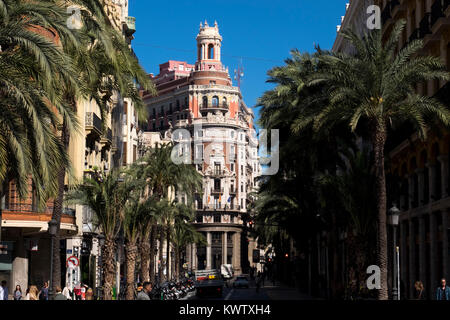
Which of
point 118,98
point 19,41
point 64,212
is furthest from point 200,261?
point 19,41

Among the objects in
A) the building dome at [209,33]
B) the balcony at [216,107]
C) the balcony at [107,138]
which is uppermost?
the building dome at [209,33]

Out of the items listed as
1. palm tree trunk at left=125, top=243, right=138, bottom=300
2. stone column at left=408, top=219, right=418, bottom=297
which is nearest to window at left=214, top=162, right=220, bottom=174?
palm tree trunk at left=125, top=243, right=138, bottom=300

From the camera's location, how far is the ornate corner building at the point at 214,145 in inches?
6230

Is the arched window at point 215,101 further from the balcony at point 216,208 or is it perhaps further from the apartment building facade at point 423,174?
the apartment building facade at point 423,174

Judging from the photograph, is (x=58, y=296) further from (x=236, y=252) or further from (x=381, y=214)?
(x=236, y=252)

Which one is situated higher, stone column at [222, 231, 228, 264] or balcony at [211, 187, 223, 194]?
balcony at [211, 187, 223, 194]

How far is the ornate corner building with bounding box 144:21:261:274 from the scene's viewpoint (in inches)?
6230

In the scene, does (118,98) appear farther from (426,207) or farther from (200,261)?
(200,261)

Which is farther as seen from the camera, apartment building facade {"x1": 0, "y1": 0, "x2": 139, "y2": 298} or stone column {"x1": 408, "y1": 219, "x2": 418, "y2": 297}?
stone column {"x1": 408, "y1": 219, "x2": 418, "y2": 297}

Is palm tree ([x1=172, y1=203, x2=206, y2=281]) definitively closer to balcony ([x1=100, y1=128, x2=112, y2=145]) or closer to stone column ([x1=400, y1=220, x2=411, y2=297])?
balcony ([x1=100, y1=128, x2=112, y2=145])

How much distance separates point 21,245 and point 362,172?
1842cm

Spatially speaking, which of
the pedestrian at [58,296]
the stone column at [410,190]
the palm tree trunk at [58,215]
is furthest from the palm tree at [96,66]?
the stone column at [410,190]

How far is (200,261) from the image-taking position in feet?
528
